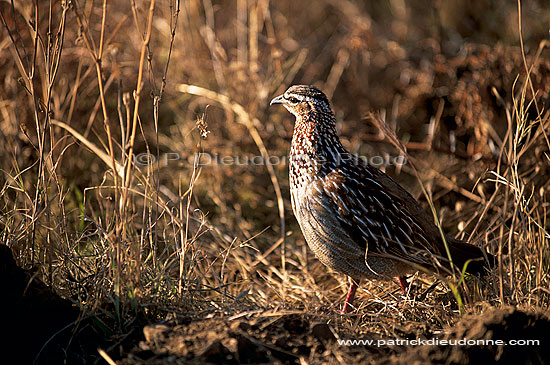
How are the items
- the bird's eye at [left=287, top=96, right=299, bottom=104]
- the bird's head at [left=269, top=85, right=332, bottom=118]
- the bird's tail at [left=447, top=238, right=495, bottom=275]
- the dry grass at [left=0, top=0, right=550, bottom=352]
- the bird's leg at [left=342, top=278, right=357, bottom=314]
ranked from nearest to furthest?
the dry grass at [left=0, top=0, right=550, bottom=352] < the bird's tail at [left=447, top=238, right=495, bottom=275] < the bird's leg at [left=342, top=278, right=357, bottom=314] < the bird's head at [left=269, top=85, right=332, bottom=118] < the bird's eye at [left=287, top=96, right=299, bottom=104]

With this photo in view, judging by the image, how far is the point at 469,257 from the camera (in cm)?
365

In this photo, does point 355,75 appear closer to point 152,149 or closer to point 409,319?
point 152,149

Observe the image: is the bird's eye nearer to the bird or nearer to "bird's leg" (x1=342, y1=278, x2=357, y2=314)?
the bird

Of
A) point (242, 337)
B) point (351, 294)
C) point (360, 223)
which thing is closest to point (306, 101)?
point (360, 223)

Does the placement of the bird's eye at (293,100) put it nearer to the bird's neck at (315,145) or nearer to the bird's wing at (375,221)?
the bird's neck at (315,145)

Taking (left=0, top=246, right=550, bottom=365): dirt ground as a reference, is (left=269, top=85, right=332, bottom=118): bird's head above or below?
above

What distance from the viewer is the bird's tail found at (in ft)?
11.8

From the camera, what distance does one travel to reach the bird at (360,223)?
3.68 m

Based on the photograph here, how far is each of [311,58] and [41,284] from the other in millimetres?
5005

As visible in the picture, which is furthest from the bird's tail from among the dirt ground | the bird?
the dirt ground

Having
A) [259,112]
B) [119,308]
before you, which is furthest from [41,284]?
[259,112]

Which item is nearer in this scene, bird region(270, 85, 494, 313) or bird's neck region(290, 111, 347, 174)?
bird region(270, 85, 494, 313)

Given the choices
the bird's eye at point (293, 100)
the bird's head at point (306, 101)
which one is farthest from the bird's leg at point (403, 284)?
the bird's eye at point (293, 100)

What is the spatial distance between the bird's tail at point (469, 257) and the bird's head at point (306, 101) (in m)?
1.27
